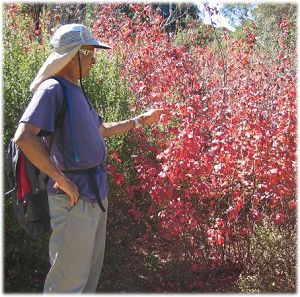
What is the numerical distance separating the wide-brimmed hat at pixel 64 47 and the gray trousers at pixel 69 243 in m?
0.67

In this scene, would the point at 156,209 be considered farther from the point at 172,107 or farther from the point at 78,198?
the point at 78,198

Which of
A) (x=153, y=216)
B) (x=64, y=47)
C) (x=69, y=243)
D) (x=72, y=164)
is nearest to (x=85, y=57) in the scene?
(x=64, y=47)

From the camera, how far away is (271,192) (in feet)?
11.7

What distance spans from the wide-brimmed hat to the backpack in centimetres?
8

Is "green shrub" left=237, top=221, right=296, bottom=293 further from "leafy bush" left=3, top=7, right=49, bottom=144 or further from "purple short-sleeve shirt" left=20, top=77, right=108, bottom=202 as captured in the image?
"leafy bush" left=3, top=7, right=49, bottom=144

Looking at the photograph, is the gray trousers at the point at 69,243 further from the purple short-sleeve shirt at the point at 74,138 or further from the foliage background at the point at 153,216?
the foliage background at the point at 153,216

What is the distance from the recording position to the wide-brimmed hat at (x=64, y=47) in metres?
2.69

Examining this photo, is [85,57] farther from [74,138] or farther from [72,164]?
[72,164]

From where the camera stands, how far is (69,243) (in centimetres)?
262

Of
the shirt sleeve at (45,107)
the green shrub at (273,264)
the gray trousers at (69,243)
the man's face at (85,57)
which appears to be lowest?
the green shrub at (273,264)

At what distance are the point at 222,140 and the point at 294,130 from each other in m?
0.49

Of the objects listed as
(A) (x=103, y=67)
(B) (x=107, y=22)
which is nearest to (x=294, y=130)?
(A) (x=103, y=67)

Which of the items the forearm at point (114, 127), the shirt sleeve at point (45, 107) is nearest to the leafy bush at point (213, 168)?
the forearm at point (114, 127)

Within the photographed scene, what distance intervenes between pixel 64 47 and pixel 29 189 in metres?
0.79
